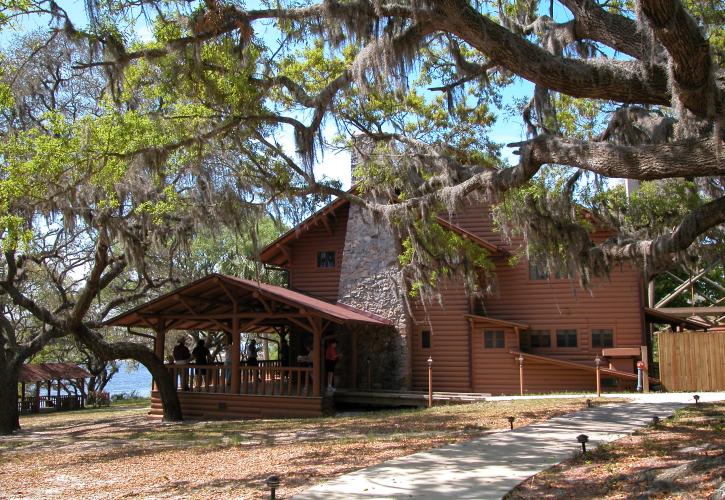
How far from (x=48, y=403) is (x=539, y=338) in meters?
24.0

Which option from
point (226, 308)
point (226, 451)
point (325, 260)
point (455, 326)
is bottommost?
point (226, 451)

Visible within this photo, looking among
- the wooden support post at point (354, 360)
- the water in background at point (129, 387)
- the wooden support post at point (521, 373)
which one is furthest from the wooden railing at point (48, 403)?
the wooden support post at point (521, 373)

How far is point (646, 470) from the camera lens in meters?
6.89

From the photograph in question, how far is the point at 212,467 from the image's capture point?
909 cm

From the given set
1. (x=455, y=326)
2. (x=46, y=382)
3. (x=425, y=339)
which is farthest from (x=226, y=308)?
(x=46, y=382)

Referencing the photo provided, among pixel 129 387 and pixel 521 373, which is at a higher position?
pixel 521 373

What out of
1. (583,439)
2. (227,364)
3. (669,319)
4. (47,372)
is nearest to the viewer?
(583,439)

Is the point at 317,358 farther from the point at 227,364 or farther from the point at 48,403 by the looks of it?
the point at 48,403

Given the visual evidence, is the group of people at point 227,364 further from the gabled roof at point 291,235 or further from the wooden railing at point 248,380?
the gabled roof at point 291,235

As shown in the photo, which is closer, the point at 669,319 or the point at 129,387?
the point at 669,319

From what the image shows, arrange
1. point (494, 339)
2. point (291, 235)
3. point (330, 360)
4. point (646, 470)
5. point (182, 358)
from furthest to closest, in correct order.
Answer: point (291, 235) → point (494, 339) → point (182, 358) → point (330, 360) → point (646, 470)

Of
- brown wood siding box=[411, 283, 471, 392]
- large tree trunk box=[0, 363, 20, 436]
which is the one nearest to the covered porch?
brown wood siding box=[411, 283, 471, 392]

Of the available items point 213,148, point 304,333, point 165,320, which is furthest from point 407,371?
point 213,148

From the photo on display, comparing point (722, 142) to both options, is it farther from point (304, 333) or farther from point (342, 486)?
point (304, 333)
